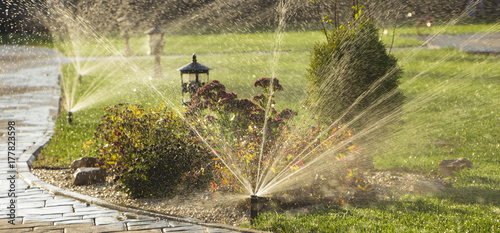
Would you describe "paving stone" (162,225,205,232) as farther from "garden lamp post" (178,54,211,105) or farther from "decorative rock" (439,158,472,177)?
"decorative rock" (439,158,472,177)

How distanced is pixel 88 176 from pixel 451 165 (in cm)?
437

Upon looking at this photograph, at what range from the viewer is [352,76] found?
6.35 metres

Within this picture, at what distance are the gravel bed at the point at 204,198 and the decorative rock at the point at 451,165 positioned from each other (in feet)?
0.78

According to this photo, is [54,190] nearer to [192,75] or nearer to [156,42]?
[192,75]

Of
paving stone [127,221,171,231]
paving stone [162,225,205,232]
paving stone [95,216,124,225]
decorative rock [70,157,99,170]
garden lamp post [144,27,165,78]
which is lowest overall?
paving stone [162,225,205,232]

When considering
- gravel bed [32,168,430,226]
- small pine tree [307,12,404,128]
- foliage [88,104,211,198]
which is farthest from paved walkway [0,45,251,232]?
small pine tree [307,12,404,128]

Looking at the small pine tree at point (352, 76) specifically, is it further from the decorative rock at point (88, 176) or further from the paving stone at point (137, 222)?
the decorative rock at point (88, 176)

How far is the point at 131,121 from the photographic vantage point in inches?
247

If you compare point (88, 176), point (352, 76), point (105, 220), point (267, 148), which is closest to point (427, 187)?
point (352, 76)

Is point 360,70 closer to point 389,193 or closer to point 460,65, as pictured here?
point 389,193

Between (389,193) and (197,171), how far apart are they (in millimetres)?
2107

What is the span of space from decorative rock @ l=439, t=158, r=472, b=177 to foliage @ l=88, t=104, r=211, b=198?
285 cm

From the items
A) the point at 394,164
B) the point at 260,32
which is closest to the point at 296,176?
the point at 394,164

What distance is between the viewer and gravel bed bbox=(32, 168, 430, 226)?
16.9 ft
